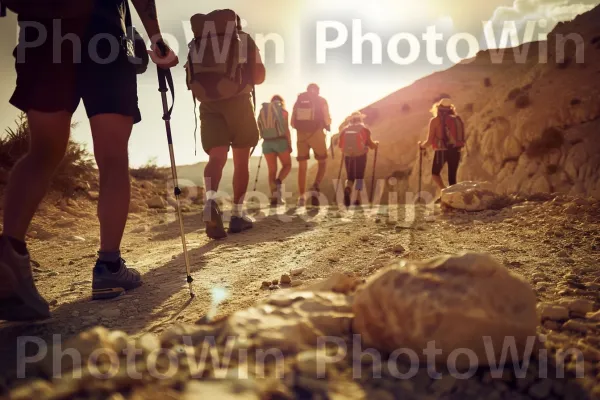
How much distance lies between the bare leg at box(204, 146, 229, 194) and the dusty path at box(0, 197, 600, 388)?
0.62m

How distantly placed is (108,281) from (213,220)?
1778 mm

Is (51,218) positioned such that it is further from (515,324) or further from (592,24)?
(592,24)

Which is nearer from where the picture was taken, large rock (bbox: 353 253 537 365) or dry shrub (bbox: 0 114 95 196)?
large rock (bbox: 353 253 537 365)

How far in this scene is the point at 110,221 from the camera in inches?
86.6

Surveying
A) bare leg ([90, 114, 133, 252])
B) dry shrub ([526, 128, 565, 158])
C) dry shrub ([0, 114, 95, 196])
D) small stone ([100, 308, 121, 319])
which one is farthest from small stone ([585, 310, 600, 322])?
dry shrub ([526, 128, 565, 158])

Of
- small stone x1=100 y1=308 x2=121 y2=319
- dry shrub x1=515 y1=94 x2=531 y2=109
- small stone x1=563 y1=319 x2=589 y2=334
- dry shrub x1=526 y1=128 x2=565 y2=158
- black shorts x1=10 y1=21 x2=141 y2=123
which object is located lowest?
small stone x1=100 y1=308 x2=121 y2=319

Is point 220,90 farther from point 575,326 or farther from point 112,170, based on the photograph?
point 575,326

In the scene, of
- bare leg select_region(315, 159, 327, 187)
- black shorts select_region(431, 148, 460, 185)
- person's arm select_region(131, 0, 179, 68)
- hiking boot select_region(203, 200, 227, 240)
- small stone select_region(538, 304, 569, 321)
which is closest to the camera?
small stone select_region(538, 304, 569, 321)

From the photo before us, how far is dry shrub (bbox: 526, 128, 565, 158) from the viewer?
16234 millimetres

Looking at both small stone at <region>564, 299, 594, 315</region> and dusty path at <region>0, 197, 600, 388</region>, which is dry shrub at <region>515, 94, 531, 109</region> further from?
small stone at <region>564, 299, 594, 315</region>

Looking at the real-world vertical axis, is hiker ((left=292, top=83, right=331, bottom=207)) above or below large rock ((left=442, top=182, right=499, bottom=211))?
above

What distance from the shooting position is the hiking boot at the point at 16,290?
5.37ft

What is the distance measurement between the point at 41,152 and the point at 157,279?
1.18 m

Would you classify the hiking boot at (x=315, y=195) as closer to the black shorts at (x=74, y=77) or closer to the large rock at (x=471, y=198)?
the large rock at (x=471, y=198)
